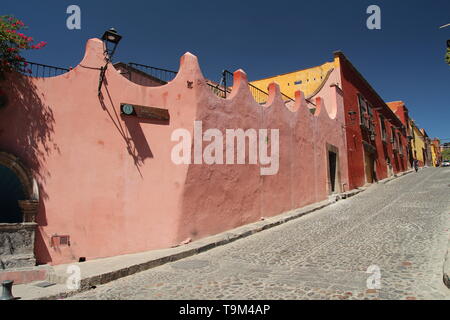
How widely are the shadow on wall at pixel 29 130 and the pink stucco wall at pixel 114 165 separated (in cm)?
2

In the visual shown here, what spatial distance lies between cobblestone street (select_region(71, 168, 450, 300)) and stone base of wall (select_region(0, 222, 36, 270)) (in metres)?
1.70

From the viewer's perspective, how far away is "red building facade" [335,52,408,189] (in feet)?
57.8

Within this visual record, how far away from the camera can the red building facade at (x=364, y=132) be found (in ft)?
57.8

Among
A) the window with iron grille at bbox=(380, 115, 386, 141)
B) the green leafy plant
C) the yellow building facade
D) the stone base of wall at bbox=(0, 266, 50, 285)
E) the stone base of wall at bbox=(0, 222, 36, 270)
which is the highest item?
the yellow building facade

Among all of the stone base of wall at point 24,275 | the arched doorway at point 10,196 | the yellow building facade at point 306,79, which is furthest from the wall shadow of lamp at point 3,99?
the yellow building facade at point 306,79

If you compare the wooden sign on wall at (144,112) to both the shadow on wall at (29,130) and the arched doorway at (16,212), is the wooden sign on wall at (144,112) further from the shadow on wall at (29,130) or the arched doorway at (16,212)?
the arched doorway at (16,212)

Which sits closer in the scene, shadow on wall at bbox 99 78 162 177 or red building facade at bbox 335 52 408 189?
shadow on wall at bbox 99 78 162 177

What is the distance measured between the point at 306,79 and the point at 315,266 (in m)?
16.4

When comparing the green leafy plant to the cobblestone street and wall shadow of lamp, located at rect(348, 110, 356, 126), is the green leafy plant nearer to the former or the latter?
the cobblestone street

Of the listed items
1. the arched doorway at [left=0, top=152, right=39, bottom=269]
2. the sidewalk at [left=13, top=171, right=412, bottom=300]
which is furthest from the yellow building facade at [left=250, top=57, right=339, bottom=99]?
the arched doorway at [left=0, top=152, right=39, bottom=269]

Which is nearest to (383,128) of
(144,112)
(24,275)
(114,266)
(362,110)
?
(362,110)

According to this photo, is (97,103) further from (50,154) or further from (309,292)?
(309,292)

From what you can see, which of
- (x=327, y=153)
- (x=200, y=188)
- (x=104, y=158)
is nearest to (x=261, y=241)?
(x=200, y=188)
